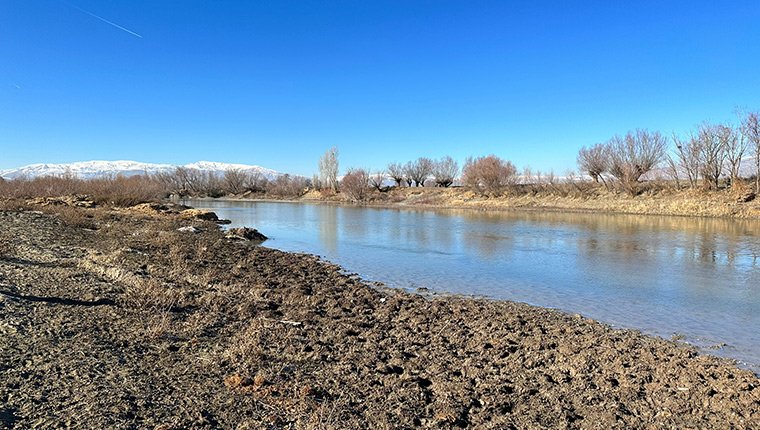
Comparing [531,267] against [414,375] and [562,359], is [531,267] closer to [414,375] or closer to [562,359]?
[562,359]

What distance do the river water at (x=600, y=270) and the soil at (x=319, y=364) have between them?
1355 millimetres

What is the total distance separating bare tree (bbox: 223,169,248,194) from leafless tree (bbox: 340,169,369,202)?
34614mm

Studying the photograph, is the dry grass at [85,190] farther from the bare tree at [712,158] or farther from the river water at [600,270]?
the bare tree at [712,158]

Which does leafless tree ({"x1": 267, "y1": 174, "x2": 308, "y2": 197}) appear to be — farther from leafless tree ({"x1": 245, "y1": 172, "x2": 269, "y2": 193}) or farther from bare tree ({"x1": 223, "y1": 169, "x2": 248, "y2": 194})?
bare tree ({"x1": 223, "y1": 169, "x2": 248, "y2": 194})

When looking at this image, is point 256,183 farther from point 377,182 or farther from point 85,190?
point 85,190

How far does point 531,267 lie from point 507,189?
46.5m

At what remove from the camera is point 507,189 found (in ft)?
193

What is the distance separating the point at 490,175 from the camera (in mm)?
60031

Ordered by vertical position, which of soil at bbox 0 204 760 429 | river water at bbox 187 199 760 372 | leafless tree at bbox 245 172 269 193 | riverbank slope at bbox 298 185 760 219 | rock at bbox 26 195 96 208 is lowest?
river water at bbox 187 199 760 372

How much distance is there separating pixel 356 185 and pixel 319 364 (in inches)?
2678

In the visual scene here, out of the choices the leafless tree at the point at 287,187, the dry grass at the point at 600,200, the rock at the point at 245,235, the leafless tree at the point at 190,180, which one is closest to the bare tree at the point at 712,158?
the dry grass at the point at 600,200

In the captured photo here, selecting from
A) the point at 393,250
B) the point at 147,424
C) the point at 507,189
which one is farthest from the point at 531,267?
the point at 507,189

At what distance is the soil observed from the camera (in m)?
3.92

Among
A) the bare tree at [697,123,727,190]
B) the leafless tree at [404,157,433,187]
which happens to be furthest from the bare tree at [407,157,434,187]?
the bare tree at [697,123,727,190]
